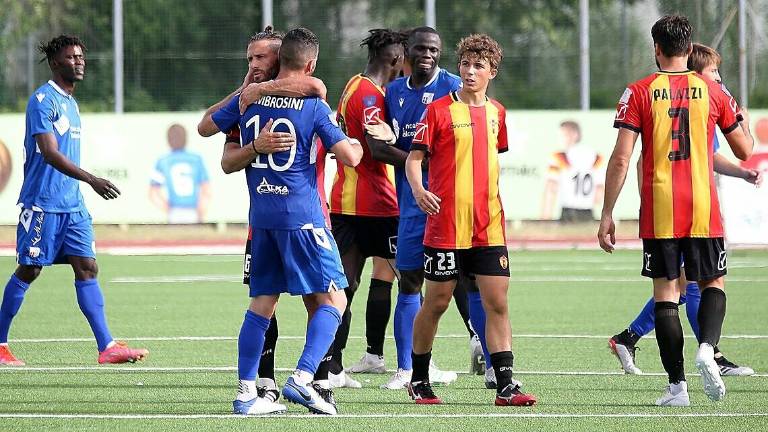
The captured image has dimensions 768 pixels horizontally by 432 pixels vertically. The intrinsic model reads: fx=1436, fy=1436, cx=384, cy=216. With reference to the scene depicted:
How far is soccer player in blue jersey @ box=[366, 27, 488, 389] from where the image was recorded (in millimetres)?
8922

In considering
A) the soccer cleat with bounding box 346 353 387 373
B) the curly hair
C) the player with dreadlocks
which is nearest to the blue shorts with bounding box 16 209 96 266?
the curly hair

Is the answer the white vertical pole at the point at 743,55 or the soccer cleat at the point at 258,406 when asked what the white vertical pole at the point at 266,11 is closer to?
the white vertical pole at the point at 743,55

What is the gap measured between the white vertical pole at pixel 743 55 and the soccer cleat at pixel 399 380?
64.0 ft

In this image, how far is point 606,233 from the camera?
819 cm

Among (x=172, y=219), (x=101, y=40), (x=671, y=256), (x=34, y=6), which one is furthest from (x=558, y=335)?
Result: (x=34, y=6)

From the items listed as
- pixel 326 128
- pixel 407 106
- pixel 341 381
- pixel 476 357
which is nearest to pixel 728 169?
pixel 476 357

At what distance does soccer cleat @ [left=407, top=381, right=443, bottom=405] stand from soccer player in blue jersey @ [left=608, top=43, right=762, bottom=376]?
6.35ft

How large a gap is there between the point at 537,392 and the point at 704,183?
1644mm

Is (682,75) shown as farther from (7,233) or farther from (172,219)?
(7,233)

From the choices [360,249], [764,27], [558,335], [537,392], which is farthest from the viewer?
[764,27]

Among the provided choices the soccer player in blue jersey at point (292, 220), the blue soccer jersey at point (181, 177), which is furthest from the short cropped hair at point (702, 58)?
the blue soccer jersey at point (181, 177)

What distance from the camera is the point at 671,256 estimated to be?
8.08 meters

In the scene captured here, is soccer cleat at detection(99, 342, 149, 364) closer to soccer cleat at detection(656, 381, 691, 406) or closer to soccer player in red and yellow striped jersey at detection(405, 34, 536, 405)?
soccer player in red and yellow striped jersey at detection(405, 34, 536, 405)

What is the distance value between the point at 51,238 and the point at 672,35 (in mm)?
4798
